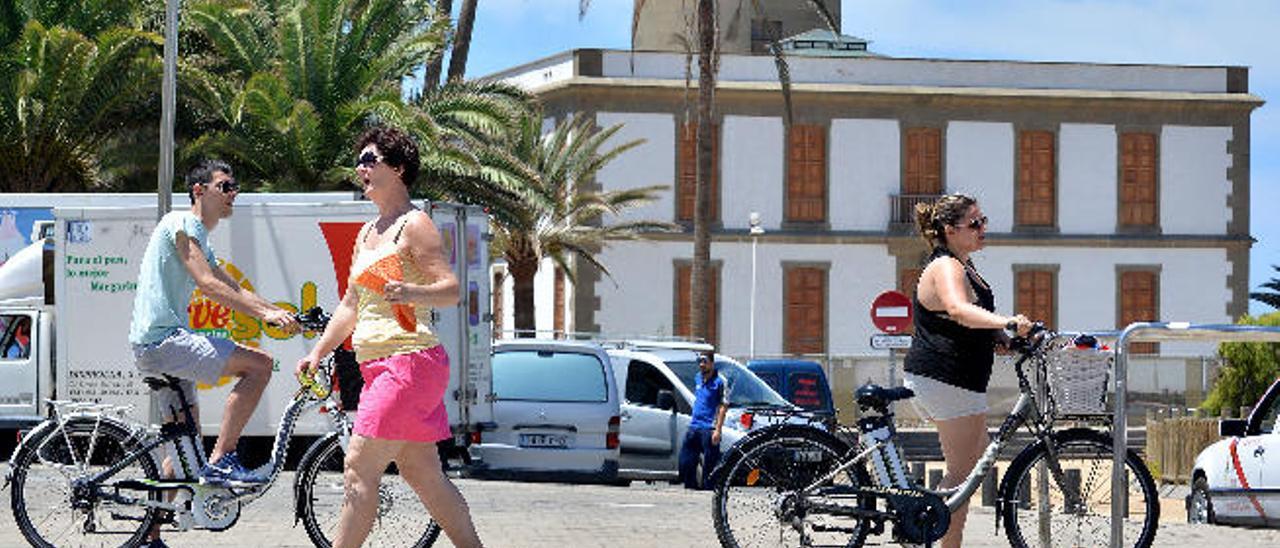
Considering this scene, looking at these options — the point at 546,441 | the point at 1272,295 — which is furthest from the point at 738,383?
the point at 1272,295

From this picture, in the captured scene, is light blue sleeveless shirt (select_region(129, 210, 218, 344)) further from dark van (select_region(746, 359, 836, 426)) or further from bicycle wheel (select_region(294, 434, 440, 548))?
dark van (select_region(746, 359, 836, 426))

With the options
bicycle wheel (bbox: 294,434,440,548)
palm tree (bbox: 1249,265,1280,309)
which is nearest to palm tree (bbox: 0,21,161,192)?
bicycle wheel (bbox: 294,434,440,548)

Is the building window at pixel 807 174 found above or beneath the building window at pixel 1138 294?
above

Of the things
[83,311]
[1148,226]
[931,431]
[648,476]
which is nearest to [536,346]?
[648,476]

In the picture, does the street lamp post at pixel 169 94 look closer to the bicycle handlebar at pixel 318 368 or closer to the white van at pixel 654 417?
the white van at pixel 654 417

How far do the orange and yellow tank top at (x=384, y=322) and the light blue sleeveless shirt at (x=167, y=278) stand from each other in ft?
5.81

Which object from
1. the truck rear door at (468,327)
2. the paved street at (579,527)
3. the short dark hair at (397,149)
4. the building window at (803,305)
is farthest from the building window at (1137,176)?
the short dark hair at (397,149)

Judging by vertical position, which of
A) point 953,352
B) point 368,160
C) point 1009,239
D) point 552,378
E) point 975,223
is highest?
point 1009,239

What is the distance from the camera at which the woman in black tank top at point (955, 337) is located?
10.9 m

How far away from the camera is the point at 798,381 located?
36.1 meters

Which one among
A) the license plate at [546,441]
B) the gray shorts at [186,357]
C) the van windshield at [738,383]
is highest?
the gray shorts at [186,357]

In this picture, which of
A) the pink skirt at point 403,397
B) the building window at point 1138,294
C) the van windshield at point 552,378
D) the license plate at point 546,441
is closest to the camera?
the pink skirt at point 403,397

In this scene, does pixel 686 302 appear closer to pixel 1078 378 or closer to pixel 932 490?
pixel 932 490

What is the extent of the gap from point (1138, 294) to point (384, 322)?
181ft
